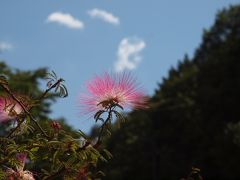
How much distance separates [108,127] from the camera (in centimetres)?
269

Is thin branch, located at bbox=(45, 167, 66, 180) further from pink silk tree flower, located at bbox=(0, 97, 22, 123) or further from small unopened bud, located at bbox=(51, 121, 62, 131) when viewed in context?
pink silk tree flower, located at bbox=(0, 97, 22, 123)

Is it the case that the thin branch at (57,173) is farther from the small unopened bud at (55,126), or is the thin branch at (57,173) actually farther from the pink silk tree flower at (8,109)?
the pink silk tree flower at (8,109)

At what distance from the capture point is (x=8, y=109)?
2.86 m

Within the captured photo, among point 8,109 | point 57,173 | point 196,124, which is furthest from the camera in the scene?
point 196,124

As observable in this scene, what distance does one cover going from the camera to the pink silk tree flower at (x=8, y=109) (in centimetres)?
283

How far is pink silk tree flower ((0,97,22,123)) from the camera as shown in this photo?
9.29 ft

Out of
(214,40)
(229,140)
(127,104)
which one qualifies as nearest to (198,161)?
(229,140)

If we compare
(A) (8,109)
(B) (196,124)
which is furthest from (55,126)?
(B) (196,124)

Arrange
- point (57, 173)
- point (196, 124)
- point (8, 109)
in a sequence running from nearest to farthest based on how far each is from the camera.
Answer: point (57, 173)
point (8, 109)
point (196, 124)

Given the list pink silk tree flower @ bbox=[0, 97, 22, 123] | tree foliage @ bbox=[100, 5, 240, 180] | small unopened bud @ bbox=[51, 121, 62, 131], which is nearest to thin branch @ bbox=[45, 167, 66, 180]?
small unopened bud @ bbox=[51, 121, 62, 131]

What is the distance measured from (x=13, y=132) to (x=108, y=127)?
47 centimetres

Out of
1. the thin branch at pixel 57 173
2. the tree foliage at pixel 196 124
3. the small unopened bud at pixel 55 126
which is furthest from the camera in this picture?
the tree foliage at pixel 196 124

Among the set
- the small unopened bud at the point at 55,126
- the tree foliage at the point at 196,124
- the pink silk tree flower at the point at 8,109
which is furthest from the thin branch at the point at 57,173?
the tree foliage at the point at 196,124

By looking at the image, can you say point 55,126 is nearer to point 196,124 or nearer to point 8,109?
point 8,109
